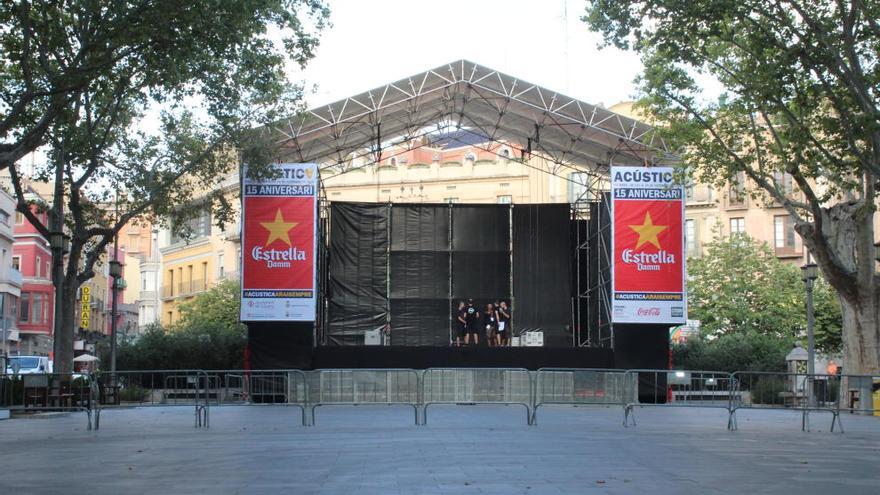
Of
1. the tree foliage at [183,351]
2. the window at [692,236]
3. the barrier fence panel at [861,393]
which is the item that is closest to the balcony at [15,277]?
the tree foliage at [183,351]

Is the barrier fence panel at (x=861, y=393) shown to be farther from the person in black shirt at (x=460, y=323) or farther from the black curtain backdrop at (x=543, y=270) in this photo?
the person in black shirt at (x=460, y=323)

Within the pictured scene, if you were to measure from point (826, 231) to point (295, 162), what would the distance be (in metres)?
15.0

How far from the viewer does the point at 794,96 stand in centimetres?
2388

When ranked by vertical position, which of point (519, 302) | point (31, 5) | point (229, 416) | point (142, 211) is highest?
point (31, 5)

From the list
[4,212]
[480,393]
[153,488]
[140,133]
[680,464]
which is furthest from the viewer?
[4,212]

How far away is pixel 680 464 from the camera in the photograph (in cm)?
1117

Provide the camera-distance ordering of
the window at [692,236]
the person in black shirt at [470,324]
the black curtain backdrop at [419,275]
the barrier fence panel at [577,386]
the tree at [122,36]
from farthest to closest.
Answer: the window at [692,236]
the black curtain backdrop at [419,275]
the person in black shirt at [470,324]
the barrier fence panel at [577,386]
the tree at [122,36]

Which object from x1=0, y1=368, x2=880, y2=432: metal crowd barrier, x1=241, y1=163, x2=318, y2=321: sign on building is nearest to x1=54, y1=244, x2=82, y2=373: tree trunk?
x1=0, y1=368, x2=880, y2=432: metal crowd barrier

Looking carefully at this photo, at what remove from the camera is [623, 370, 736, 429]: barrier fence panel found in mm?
18703

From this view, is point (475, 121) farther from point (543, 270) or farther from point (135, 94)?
point (135, 94)

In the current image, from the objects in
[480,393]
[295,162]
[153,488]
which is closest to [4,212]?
[295,162]

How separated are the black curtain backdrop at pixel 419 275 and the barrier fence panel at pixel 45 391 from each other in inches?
451

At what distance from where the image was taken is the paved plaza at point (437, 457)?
9.38m

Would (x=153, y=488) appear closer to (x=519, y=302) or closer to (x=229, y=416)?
(x=229, y=416)
